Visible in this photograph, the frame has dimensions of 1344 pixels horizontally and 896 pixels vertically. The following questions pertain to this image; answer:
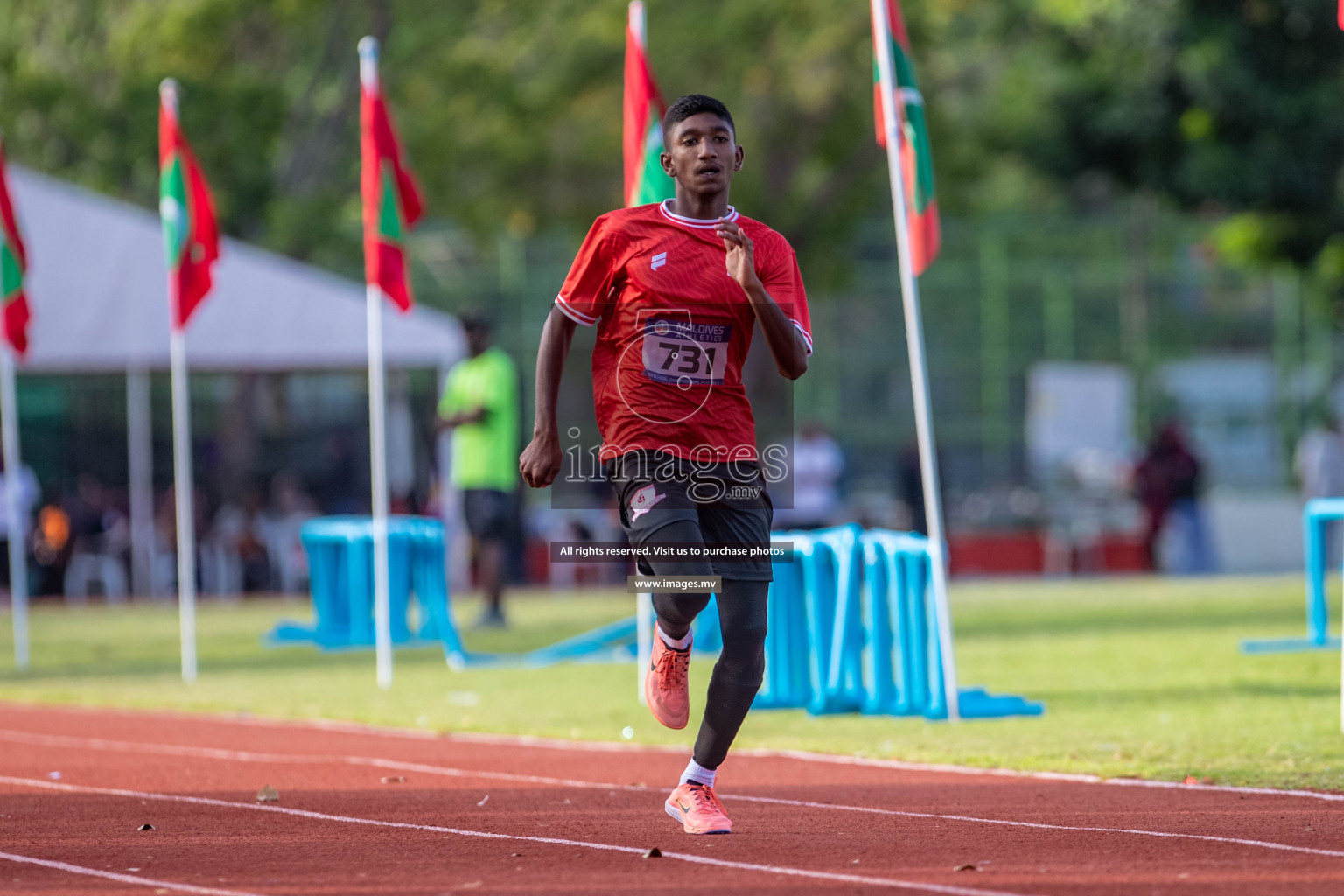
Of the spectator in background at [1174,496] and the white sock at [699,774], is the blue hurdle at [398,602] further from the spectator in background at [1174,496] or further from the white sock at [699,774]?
the spectator in background at [1174,496]

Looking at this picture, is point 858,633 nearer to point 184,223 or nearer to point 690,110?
point 690,110

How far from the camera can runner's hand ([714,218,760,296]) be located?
5703 mm

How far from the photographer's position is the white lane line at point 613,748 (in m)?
7.36

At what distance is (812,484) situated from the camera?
20203 mm

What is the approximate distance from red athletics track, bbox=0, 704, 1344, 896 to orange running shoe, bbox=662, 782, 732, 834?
0.05 meters

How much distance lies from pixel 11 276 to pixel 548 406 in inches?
401

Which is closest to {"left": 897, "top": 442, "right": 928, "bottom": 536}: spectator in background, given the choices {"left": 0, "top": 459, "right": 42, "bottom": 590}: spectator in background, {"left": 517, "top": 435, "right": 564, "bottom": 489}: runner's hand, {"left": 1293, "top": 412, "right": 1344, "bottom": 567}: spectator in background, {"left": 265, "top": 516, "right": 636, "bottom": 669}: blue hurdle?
{"left": 1293, "top": 412, "right": 1344, "bottom": 567}: spectator in background

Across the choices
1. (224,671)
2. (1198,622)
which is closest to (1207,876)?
(224,671)

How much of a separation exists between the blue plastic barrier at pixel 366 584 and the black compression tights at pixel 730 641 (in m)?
7.59

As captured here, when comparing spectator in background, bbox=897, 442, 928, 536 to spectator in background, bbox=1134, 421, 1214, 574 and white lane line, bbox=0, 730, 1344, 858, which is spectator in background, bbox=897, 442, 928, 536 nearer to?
spectator in background, bbox=1134, 421, 1214, 574

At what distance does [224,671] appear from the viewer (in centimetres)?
1388

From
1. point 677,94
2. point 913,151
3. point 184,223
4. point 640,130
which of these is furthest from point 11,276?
point 677,94

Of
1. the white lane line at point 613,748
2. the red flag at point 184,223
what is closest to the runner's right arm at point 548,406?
the white lane line at point 613,748

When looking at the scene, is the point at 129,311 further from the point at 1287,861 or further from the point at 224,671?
the point at 1287,861
